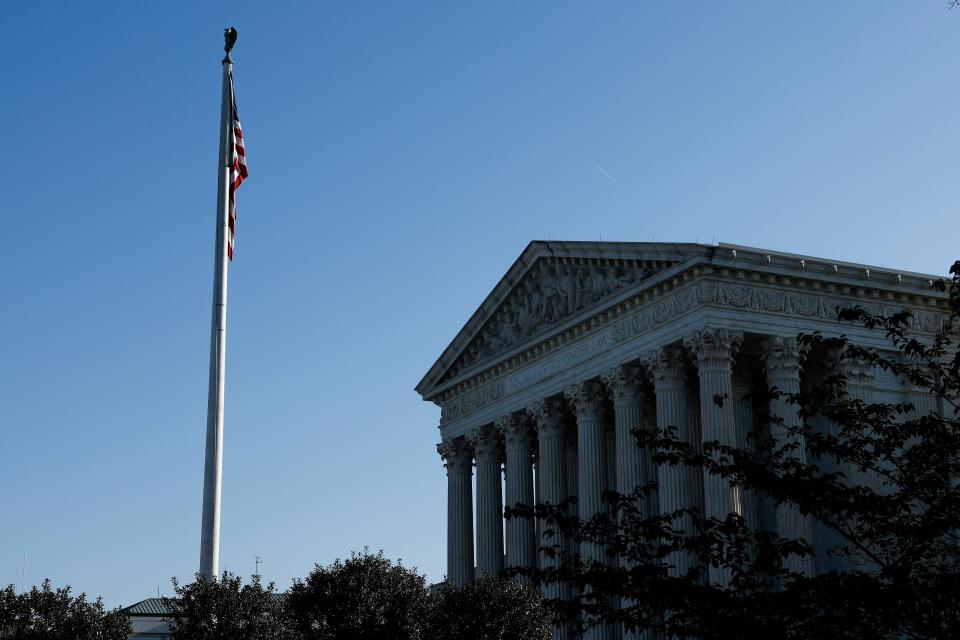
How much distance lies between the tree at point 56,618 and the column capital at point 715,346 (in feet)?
76.2

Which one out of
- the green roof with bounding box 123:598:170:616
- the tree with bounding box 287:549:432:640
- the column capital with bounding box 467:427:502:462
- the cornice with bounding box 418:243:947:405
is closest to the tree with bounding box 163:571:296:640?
the tree with bounding box 287:549:432:640

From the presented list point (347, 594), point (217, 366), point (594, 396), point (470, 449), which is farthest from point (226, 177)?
point (470, 449)

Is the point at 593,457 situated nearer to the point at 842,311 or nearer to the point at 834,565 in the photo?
the point at 834,565

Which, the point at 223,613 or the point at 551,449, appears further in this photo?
the point at 551,449

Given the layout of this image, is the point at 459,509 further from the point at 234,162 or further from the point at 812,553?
the point at 812,553

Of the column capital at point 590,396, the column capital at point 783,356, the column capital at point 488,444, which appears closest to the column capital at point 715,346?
the column capital at point 783,356

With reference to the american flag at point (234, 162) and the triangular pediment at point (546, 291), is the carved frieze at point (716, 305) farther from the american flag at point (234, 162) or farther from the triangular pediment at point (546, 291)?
the american flag at point (234, 162)

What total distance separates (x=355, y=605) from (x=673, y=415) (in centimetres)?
1486

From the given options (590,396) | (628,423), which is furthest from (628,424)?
(590,396)

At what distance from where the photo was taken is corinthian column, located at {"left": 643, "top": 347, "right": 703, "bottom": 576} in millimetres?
48531

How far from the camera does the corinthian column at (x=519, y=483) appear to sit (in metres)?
60.2

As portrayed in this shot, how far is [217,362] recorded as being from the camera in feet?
123

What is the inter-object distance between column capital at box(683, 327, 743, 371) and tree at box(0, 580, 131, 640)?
23.2 m

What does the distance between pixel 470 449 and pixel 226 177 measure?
2944 cm
